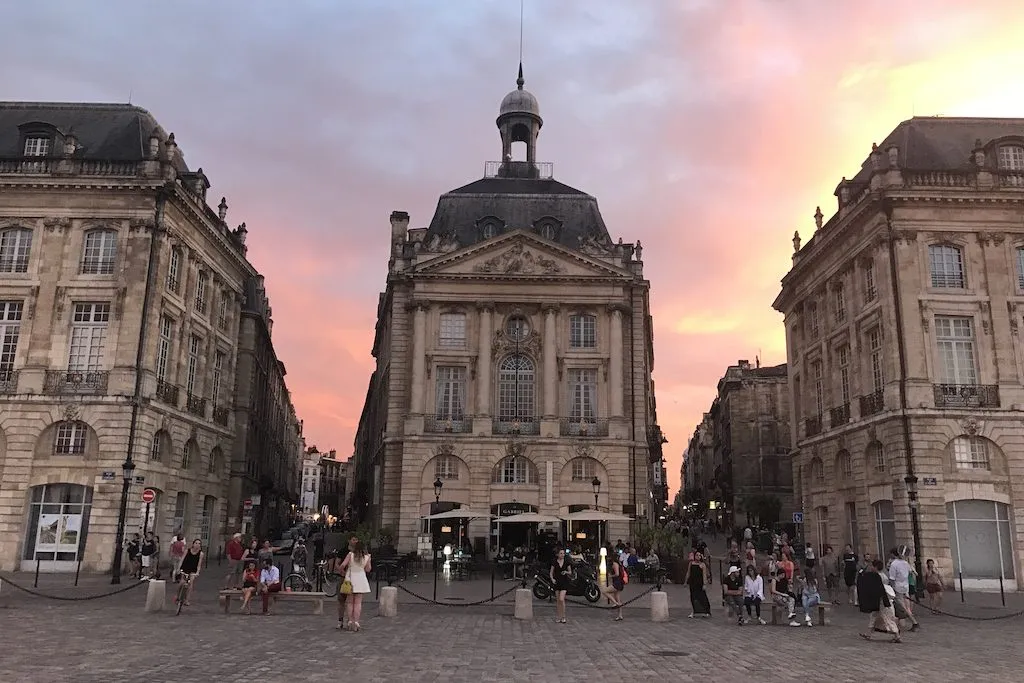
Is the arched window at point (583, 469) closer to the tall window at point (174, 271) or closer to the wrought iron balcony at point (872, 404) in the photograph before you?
the wrought iron balcony at point (872, 404)

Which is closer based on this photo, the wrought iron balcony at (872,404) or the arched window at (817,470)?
the wrought iron balcony at (872,404)

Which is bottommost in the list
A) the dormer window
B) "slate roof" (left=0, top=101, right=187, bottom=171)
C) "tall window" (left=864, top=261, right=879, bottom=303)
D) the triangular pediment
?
"tall window" (left=864, top=261, right=879, bottom=303)

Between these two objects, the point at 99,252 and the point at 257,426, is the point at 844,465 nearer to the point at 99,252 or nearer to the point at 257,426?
the point at 99,252

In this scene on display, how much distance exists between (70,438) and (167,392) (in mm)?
4065

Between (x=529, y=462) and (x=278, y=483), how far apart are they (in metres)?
35.3

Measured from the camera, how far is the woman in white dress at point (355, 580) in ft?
Result: 53.0

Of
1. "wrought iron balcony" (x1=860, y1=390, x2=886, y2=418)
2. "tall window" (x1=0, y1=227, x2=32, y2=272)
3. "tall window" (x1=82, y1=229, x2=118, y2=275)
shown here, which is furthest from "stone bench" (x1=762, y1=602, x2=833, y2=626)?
"tall window" (x1=0, y1=227, x2=32, y2=272)

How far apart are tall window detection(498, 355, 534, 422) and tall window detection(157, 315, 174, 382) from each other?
53.5ft

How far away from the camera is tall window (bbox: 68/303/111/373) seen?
31.2 meters

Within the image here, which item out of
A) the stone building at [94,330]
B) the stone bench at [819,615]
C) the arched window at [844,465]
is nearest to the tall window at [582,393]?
the arched window at [844,465]

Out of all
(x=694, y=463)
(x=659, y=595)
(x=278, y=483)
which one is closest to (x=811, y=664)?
(x=659, y=595)

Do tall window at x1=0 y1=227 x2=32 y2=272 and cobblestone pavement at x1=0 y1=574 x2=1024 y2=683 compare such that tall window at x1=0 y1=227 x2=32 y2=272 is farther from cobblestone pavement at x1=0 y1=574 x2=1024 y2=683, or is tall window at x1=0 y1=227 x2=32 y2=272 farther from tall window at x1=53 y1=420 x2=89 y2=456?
cobblestone pavement at x1=0 y1=574 x2=1024 y2=683

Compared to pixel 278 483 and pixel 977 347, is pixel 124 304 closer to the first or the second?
pixel 977 347

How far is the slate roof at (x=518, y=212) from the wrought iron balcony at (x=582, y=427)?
9.86 metres
